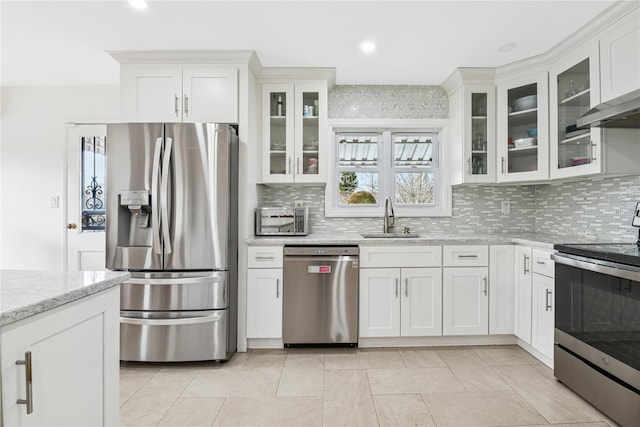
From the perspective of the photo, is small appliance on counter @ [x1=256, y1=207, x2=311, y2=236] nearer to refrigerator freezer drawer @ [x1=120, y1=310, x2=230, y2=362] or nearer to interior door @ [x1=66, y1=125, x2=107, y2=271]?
refrigerator freezer drawer @ [x1=120, y1=310, x2=230, y2=362]

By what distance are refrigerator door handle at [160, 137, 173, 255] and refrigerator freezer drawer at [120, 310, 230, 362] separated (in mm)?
512

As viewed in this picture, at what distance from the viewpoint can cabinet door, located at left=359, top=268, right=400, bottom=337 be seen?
2.85 metres

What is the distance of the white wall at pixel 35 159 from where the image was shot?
354 centimetres

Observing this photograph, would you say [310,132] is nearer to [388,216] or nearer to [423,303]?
[388,216]

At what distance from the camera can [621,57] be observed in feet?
7.06

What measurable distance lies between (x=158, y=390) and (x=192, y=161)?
5.15 ft

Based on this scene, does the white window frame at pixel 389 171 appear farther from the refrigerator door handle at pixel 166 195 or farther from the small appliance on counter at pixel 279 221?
the refrigerator door handle at pixel 166 195

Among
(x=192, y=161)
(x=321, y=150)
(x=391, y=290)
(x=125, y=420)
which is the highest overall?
(x=321, y=150)

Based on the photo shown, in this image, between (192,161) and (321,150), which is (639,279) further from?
(192,161)

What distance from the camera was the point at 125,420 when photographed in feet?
6.28

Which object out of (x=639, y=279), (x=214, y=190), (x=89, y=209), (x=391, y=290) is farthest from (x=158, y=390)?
(x=639, y=279)

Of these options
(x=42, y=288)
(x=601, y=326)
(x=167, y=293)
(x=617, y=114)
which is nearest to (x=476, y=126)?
(x=617, y=114)

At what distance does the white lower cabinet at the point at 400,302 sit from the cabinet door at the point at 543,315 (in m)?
0.68

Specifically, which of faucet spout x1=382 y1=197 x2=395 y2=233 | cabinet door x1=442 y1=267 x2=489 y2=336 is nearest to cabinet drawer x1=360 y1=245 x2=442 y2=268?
cabinet door x1=442 y1=267 x2=489 y2=336
